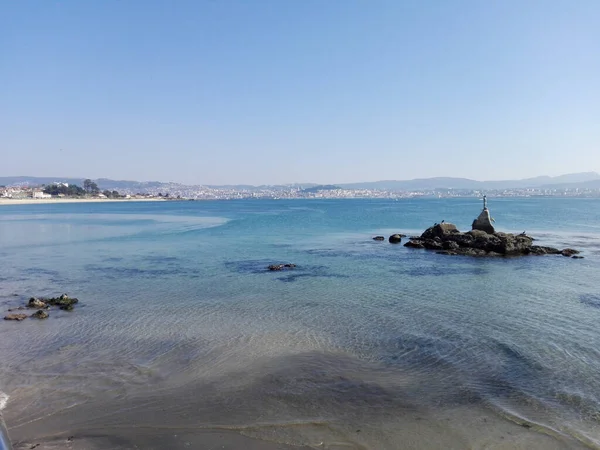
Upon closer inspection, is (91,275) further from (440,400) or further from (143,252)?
(440,400)

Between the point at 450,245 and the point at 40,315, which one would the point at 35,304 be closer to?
the point at 40,315

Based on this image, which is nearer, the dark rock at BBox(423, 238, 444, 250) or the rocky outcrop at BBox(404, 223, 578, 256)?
the rocky outcrop at BBox(404, 223, 578, 256)

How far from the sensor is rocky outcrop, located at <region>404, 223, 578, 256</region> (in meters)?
29.8

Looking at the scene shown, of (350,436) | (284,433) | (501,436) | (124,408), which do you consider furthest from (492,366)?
(124,408)

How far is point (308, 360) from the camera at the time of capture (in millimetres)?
10891

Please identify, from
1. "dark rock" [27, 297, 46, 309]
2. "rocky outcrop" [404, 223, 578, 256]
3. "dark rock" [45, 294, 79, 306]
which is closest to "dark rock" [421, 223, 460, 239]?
"rocky outcrop" [404, 223, 578, 256]

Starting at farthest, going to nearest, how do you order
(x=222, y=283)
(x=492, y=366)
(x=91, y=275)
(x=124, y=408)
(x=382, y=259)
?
1. (x=382, y=259)
2. (x=91, y=275)
3. (x=222, y=283)
4. (x=492, y=366)
5. (x=124, y=408)

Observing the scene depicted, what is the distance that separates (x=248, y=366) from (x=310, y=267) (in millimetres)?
14791

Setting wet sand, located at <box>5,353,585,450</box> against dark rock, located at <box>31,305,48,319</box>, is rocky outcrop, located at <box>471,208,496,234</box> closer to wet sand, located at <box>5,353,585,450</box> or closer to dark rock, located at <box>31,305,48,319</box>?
wet sand, located at <box>5,353,585,450</box>

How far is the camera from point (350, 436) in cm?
746

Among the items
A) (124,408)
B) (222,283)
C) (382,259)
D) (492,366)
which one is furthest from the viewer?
(382,259)

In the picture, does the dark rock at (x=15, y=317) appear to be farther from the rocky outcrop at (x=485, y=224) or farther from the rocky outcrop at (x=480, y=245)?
the rocky outcrop at (x=485, y=224)

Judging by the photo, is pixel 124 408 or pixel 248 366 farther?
pixel 248 366

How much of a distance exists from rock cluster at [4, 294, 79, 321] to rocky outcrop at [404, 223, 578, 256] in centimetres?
2310
